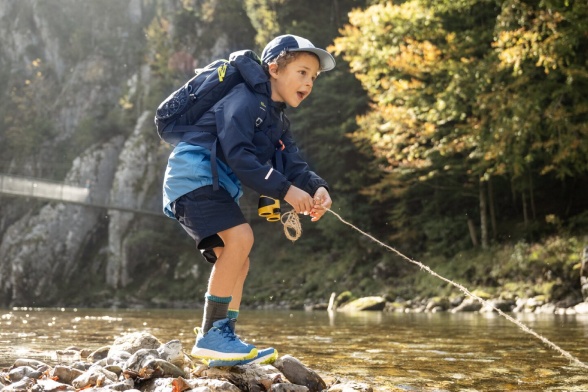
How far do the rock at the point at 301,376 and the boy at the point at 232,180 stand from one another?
4.3 inches

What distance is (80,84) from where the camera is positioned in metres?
39.2

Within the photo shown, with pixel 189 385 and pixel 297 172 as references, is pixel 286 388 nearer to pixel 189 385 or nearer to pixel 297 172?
pixel 189 385

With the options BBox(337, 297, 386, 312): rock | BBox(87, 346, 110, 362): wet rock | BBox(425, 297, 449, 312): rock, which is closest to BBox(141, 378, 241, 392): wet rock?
BBox(87, 346, 110, 362): wet rock

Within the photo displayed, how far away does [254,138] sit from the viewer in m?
3.36

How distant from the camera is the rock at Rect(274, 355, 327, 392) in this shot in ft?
10.5

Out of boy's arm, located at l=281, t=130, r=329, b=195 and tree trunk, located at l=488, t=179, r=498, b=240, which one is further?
tree trunk, located at l=488, t=179, r=498, b=240

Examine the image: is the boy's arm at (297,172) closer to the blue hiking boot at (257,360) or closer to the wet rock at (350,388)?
the blue hiking boot at (257,360)

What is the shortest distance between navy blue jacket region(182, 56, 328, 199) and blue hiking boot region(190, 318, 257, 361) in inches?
26.2

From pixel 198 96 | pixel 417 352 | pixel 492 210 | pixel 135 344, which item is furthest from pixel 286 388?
pixel 492 210

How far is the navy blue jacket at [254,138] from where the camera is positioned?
3131mm

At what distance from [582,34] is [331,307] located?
8.14 metres

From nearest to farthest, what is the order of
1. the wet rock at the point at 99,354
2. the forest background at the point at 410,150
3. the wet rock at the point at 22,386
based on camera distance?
1. the wet rock at the point at 22,386
2. the wet rock at the point at 99,354
3. the forest background at the point at 410,150

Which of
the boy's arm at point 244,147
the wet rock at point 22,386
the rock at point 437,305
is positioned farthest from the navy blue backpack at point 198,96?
the rock at point 437,305

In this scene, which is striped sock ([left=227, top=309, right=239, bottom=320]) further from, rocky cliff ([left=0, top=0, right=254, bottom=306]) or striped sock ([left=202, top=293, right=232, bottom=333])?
rocky cliff ([left=0, top=0, right=254, bottom=306])
